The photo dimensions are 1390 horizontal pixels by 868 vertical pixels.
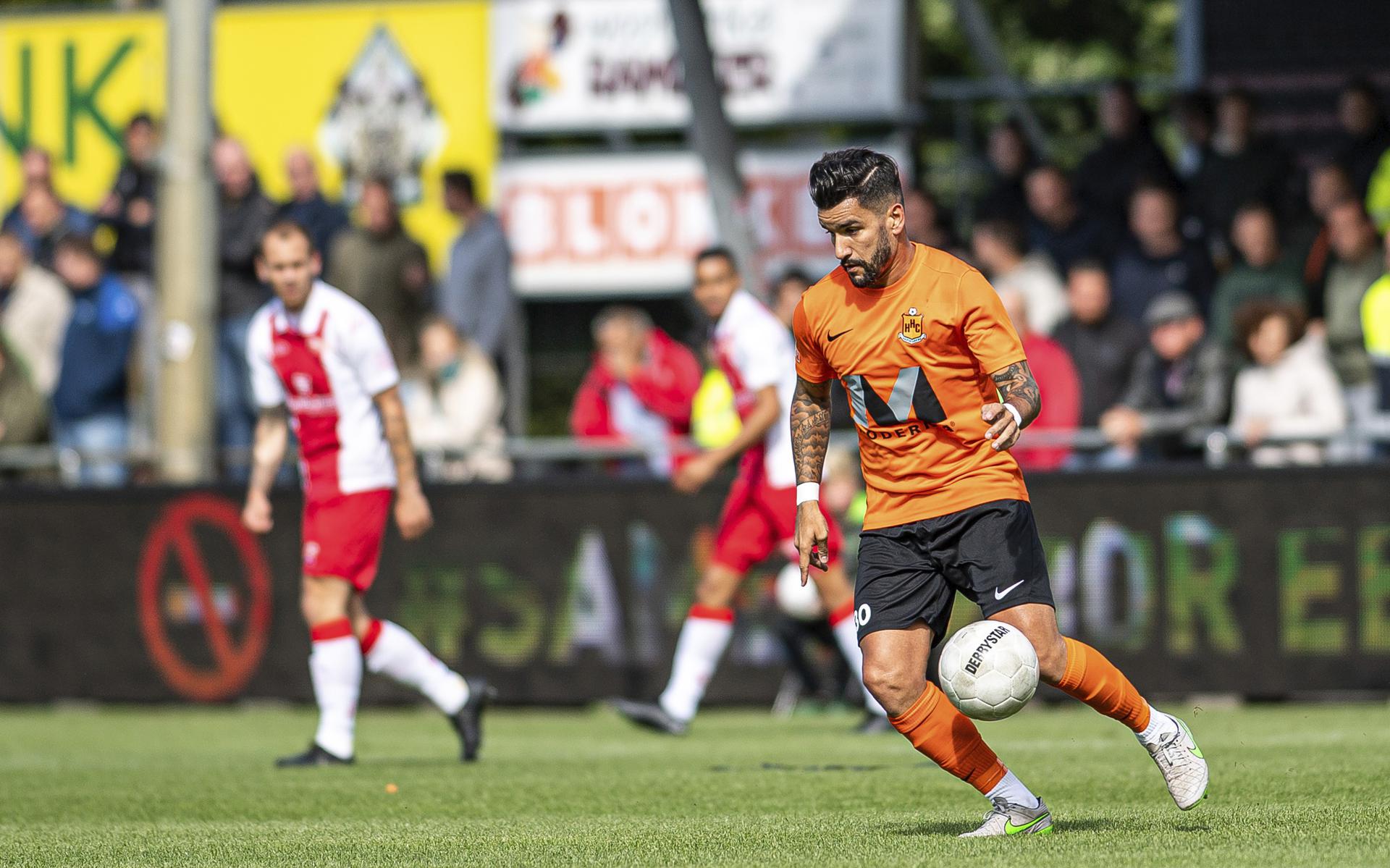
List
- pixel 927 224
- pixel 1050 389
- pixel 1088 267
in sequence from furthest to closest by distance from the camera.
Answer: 1. pixel 927 224
2. pixel 1088 267
3. pixel 1050 389

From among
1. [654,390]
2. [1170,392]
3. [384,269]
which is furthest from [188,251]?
[1170,392]

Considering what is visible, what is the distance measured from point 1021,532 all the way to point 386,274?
1022 cm

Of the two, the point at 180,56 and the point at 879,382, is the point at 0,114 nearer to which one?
the point at 180,56

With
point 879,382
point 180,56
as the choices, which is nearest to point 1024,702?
point 879,382

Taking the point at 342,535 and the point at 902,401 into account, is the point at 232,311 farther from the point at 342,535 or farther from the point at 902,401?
the point at 902,401

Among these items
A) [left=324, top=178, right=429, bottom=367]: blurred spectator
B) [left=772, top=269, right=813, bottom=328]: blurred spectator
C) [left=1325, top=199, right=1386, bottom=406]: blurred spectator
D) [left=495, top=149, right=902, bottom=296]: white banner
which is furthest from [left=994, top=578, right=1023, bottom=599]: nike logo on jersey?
[left=495, top=149, right=902, bottom=296]: white banner

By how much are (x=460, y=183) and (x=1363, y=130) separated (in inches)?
256

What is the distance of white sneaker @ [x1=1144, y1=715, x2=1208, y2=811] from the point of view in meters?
6.61

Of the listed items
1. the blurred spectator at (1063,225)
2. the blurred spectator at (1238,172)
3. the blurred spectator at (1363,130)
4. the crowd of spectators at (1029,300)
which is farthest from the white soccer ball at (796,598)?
the blurred spectator at (1363,130)

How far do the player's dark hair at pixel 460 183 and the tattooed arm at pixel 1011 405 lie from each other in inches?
390

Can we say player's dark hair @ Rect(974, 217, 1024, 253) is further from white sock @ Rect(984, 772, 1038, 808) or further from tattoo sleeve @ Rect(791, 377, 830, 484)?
white sock @ Rect(984, 772, 1038, 808)

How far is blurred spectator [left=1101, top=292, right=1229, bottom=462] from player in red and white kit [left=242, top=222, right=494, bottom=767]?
16.9 feet

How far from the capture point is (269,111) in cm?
1855

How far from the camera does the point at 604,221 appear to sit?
17688 millimetres
